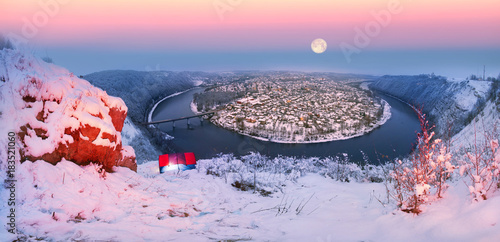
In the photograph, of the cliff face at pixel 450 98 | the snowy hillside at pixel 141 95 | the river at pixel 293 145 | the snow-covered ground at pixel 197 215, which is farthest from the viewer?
the cliff face at pixel 450 98

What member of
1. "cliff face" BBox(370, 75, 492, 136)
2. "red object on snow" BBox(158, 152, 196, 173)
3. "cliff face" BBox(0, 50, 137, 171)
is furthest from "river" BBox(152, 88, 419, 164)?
"cliff face" BBox(0, 50, 137, 171)

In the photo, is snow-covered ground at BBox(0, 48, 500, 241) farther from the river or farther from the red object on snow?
the river

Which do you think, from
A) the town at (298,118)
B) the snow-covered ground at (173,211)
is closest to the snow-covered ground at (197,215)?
the snow-covered ground at (173,211)

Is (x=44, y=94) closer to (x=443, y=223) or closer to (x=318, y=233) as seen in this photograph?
(x=318, y=233)

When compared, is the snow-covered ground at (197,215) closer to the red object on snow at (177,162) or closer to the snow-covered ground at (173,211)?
the snow-covered ground at (173,211)

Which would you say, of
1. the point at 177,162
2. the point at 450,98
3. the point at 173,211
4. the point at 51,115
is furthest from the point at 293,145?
the point at 450,98

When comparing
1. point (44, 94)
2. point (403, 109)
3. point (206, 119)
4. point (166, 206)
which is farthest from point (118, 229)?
point (403, 109)
